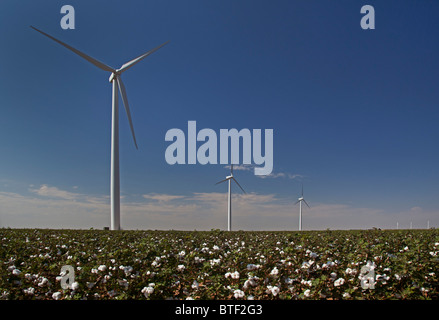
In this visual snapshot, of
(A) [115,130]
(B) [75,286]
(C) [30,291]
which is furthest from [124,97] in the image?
(B) [75,286]

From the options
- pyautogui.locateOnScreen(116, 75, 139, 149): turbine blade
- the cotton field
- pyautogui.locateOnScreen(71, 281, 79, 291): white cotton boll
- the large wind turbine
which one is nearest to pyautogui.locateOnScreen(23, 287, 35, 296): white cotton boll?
the cotton field

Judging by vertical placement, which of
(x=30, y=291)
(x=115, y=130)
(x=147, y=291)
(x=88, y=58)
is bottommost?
(x=30, y=291)

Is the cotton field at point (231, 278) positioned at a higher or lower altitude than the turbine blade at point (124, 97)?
lower

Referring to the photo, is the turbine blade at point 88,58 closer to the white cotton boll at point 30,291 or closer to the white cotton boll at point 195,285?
the white cotton boll at point 30,291

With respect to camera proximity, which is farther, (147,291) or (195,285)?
(195,285)

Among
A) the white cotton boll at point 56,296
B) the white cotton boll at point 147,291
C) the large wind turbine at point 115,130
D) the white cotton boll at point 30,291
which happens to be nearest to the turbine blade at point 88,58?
the large wind turbine at point 115,130

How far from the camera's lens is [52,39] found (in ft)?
96.1

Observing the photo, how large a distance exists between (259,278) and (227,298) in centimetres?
94

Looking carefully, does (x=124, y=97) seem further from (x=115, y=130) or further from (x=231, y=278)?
(x=231, y=278)

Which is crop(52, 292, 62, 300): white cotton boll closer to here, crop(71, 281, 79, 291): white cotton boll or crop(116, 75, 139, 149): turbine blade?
crop(71, 281, 79, 291): white cotton boll

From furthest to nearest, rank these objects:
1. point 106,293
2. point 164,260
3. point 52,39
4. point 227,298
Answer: point 52,39, point 164,260, point 106,293, point 227,298
